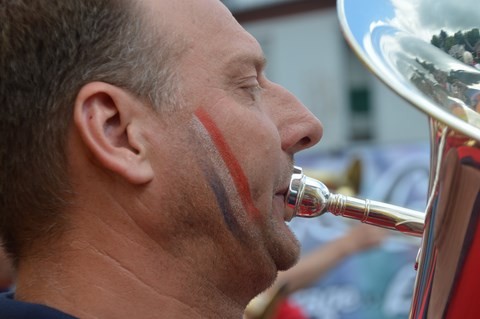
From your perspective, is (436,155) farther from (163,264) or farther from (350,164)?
(350,164)

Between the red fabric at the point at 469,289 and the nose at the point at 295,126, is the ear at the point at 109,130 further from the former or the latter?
the red fabric at the point at 469,289

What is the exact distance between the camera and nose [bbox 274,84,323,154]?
2.12 m

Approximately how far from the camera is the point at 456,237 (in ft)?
5.76

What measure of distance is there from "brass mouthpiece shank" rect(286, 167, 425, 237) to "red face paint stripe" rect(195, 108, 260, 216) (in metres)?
0.13

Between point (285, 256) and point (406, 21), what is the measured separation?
1.78 ft

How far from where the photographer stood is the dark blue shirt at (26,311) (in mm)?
1833

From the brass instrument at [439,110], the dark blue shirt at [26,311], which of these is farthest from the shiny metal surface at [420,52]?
the dark blue shirt at [26,311]

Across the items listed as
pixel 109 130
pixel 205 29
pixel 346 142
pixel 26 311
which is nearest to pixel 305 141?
pixel 205 29

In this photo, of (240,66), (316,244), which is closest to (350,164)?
(316,244)

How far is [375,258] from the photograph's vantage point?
822 centimetres

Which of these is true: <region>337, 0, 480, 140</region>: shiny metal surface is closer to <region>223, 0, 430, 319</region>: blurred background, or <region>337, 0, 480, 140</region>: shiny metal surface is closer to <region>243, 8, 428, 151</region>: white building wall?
<region>223, 0, 430, 319</region>: blurred background

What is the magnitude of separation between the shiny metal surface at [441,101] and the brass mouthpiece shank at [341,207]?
327mm

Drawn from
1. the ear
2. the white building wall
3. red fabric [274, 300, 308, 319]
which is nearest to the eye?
the ear

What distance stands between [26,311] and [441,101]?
84 centimetres
